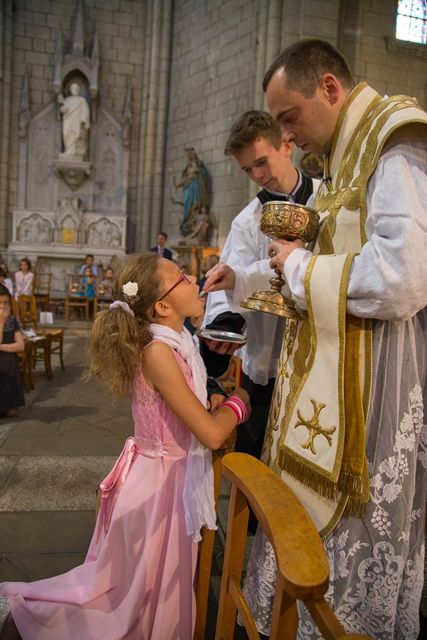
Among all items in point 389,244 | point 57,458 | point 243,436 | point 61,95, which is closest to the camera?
point 389,244

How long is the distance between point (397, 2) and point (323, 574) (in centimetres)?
1221

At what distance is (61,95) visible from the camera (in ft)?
39.0

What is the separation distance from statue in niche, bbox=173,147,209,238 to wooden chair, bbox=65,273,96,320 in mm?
2578

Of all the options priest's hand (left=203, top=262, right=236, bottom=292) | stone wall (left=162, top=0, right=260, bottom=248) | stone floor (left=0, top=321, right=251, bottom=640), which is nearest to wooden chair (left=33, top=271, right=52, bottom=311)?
stone wall (left=162, top=0, right=260, bottom=248)

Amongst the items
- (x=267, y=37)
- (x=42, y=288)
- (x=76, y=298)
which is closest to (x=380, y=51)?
(x=267, y=37)

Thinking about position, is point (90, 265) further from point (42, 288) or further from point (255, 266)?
point (255, 266)

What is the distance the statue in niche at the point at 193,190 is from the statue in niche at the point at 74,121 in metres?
2.74

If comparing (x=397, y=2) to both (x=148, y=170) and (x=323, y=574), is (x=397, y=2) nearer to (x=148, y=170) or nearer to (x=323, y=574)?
(x=148, y=170)

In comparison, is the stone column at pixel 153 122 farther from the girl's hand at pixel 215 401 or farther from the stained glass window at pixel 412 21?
the girl's hand at pixel 215 401

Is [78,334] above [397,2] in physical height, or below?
below

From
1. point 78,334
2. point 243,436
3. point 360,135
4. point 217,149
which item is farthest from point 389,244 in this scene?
point 217,149

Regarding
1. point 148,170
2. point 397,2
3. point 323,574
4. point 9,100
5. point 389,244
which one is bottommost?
point 323,574

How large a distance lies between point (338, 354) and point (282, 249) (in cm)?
33

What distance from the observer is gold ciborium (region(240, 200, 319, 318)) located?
135 centimetres
